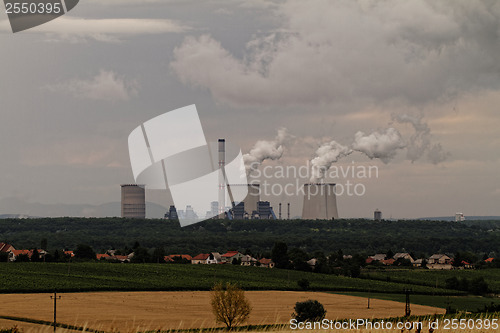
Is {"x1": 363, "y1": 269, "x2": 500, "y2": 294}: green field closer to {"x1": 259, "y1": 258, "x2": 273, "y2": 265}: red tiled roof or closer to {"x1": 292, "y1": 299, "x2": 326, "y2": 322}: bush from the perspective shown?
{"x1": 259, "y1": 258, "x2": 273, "y2": 265}: red tiled roof

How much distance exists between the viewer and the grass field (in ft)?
227

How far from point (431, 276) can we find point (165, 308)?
81.6 meters

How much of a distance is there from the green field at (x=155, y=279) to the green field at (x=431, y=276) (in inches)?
275

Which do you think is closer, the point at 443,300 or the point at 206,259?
the point at 443,300

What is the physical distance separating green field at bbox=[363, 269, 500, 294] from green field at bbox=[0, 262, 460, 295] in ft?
22.9

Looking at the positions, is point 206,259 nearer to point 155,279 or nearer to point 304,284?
point 155,279

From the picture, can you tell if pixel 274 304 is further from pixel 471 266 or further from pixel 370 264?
pixel 471 266

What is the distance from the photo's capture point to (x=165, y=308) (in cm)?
8331

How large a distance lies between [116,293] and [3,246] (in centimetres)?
9884

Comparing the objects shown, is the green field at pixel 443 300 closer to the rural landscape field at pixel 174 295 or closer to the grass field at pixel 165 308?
the rural landscape field at pixel 174 295

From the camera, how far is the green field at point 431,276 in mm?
136625

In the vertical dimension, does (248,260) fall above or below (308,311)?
above

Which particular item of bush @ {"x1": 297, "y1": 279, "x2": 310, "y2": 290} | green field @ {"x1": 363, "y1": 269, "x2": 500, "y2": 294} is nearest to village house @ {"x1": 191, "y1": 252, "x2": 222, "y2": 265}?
green field @ {"x1": 363, "y1": 269, "x2": 500, "y2": 294}

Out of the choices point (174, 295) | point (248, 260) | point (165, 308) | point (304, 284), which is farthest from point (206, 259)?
point (165, 308)
